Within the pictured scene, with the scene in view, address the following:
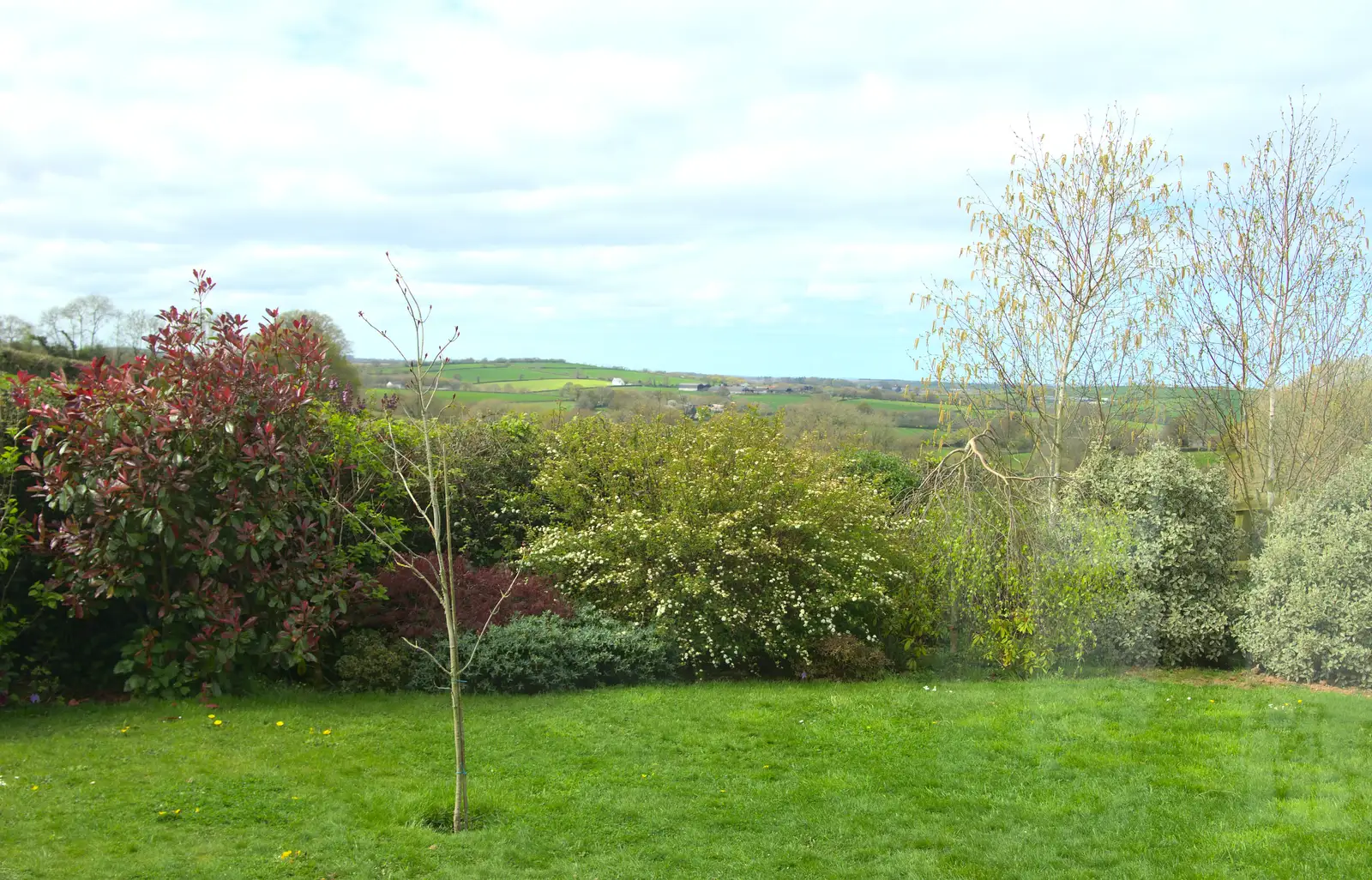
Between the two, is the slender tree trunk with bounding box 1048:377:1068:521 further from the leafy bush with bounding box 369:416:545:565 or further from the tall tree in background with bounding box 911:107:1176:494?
the leafy bush with bounding box 369:416:545:565

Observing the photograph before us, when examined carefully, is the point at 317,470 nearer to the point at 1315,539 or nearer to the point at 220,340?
the point at 220,340

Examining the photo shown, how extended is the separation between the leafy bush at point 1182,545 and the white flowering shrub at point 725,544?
2.22m

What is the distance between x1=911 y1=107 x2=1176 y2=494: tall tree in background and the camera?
9539mm

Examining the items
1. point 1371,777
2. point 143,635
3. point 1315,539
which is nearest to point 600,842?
point 1371,777

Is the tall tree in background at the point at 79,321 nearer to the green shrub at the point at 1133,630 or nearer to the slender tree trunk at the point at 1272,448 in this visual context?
the green shrub at the point at 1133,630

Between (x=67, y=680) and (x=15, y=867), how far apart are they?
145 inches

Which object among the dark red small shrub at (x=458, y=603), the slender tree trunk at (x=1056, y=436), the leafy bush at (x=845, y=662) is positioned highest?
the slender tree trunk at (x=1056, y=436)

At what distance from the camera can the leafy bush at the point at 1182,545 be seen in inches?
328

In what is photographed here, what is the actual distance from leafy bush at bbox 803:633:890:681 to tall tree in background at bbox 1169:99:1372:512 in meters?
3.71

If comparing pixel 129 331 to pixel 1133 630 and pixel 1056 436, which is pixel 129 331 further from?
pixel 1133 630

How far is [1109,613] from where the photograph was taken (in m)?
8.50

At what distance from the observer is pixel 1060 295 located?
10000 mm

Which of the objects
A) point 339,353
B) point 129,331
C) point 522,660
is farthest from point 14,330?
point 522,660

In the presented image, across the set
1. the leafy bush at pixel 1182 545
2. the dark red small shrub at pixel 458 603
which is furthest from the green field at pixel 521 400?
the leafy bush at pixel 1182 545
